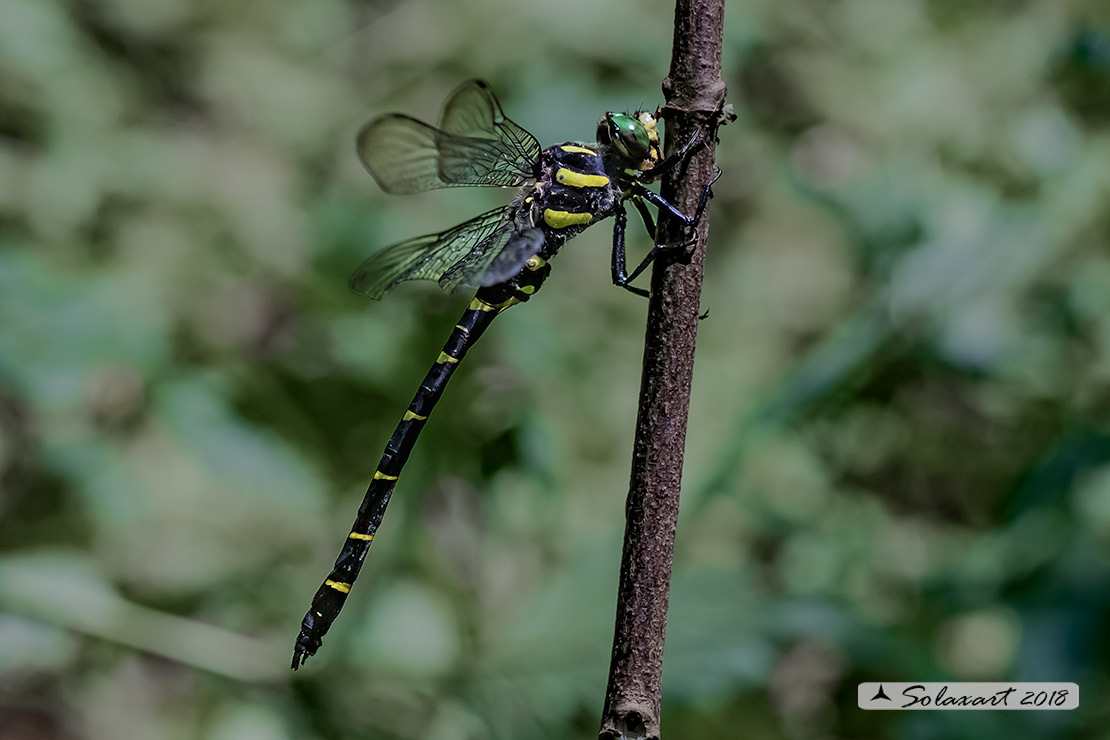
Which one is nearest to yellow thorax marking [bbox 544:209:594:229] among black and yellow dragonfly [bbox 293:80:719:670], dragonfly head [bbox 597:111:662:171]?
black and yellow dragonfly [bbox 293:80:719:670]

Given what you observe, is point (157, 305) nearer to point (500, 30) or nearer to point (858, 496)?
point (500, 30)

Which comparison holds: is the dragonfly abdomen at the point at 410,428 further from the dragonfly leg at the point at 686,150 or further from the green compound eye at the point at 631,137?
the dragonfly leg at the point at 686,150

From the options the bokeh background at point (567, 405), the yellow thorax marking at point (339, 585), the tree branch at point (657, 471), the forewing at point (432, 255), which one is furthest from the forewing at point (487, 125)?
the yellow thorax marking at point (339, 585)

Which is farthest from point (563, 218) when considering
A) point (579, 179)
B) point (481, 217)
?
point (481, 217)

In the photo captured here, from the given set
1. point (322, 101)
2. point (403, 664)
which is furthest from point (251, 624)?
point (322, 101)

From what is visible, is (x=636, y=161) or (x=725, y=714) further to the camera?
(x=725, y=714)
